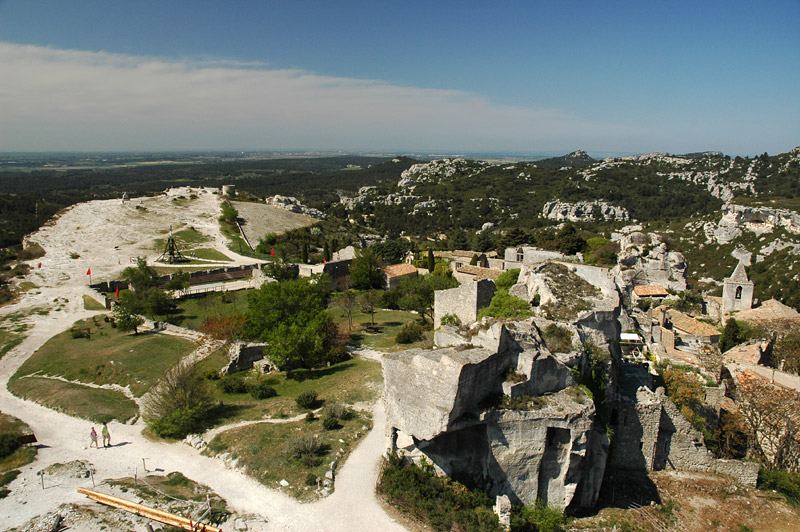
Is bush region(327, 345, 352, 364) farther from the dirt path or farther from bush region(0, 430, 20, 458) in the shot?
bush region(0, 430, 20, 458)

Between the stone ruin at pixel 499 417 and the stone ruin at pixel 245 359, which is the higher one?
the stone ruin at pixel 499 417

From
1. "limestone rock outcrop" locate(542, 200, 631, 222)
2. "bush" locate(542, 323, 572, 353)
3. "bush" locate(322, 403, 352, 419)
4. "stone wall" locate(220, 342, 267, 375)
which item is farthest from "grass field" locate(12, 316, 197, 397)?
"limestone rock outcrop" locate(542, 200, 631, 222)

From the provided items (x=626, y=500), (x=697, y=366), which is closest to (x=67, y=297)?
(x=626, y=500)

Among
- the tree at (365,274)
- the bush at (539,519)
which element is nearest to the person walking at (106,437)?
the bush at (539,519)

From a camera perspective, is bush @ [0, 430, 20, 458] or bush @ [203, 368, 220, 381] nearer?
bush @ [0, 430, 20, 458]

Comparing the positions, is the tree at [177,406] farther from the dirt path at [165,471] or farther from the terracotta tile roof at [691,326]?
the terracotta tile roof at [691,326]

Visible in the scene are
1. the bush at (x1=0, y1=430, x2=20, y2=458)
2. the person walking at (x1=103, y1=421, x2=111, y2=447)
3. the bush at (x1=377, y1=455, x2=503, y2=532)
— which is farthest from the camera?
the person walking at (x1=103, y1=421, x2=111, y2=447)

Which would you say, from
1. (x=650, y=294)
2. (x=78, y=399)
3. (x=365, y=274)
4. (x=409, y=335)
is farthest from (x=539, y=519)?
(x=365, y=274)
